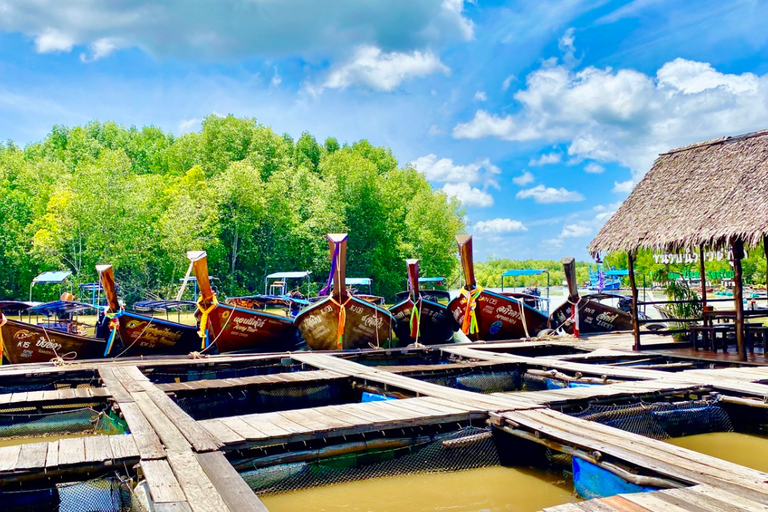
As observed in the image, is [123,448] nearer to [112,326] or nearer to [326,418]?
[326,418]

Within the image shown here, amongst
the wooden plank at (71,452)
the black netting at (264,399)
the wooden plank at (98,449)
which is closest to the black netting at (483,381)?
the black netting at (264,399)

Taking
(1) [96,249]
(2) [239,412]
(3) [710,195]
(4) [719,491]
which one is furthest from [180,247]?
(4) [719,491]

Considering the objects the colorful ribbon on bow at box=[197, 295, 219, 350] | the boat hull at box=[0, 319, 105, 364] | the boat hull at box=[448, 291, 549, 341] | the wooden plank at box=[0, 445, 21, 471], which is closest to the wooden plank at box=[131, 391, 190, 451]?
the wooden plank at box=[0, 445, 21, 471]

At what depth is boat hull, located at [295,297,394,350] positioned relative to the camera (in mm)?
14492

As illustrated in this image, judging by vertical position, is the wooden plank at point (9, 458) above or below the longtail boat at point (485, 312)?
below

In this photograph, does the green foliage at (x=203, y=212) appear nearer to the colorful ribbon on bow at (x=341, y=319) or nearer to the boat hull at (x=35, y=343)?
the boat hull at (x=35, y=343)

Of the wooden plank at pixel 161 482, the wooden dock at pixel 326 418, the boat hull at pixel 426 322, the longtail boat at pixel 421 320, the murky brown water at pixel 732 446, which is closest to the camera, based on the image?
the wooden plank at pixel 161 482

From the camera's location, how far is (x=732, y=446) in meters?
7.84

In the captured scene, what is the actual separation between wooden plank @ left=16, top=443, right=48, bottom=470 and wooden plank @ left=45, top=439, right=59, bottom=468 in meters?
0.03

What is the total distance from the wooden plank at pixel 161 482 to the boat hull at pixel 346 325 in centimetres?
908

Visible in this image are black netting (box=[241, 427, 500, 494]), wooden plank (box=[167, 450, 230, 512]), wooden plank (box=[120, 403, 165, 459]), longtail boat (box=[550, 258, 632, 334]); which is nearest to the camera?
wooden plank (box=[167, 450, 230, 512])

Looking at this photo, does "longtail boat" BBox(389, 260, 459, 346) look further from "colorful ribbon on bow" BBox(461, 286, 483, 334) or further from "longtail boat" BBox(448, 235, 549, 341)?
"colorful ribbon on bow" BBox(461, 286, 483, 334)

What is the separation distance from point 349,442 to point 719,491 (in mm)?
3482

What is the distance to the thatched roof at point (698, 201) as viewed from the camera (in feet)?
33.5
